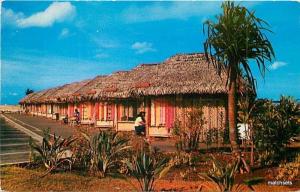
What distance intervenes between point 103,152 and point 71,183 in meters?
1.25

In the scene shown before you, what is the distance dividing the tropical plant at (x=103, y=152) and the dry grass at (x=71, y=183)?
39cm

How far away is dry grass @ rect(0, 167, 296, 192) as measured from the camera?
8.67 metres

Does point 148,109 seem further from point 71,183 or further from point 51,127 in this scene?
point 71,183

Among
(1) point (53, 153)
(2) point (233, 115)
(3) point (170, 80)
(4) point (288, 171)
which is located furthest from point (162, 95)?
(4) point (288, 171)

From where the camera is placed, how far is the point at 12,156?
11.9 metres

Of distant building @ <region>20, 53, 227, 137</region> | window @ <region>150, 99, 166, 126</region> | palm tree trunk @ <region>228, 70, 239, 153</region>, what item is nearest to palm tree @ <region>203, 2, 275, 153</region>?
palm tree trunk @ <region>228, 70, 239, 153</region>

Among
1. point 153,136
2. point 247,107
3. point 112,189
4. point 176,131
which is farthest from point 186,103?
point 112,189

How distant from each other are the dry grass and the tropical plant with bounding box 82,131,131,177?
0.39 m

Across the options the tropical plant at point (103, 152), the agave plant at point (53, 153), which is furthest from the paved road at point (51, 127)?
the tropical plant at point (103, 152)

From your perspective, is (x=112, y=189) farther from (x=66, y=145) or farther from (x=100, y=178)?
(x=66, y=145)

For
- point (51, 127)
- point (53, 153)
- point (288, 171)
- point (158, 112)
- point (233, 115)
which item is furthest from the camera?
point (51, 127)

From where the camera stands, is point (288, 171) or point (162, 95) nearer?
point (288, 171)

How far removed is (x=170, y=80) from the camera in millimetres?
17984

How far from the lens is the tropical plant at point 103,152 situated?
9.88 m
